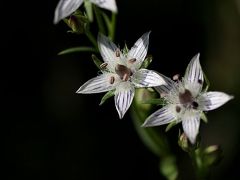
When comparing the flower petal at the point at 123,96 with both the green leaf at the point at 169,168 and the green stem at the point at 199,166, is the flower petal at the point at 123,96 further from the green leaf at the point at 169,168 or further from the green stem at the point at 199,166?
the green leaf at the point at 169,168

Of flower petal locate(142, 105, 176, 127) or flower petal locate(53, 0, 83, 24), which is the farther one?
flower petal locate(142, 105, 176, 127)

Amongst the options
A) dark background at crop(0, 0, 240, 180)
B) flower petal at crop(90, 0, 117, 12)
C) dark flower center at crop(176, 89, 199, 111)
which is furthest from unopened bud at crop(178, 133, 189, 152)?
dark background at crop(0, 0, 240, 180)

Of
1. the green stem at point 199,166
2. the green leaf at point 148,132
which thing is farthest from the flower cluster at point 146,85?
the green stem at point 199,166

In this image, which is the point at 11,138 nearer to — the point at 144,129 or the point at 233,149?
the point at 144,129

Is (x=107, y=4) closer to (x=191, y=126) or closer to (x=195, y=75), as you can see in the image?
(x=195, y=75)

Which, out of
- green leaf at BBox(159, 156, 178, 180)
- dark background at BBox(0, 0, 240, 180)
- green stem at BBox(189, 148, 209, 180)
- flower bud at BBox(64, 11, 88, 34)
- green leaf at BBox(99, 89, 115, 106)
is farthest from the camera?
dark background at BBox(0, 0, 240, 180)

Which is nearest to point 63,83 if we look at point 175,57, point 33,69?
point 33,69

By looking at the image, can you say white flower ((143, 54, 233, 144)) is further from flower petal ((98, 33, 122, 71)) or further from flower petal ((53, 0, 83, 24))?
flower petal ((53, 0, 83, 24))
